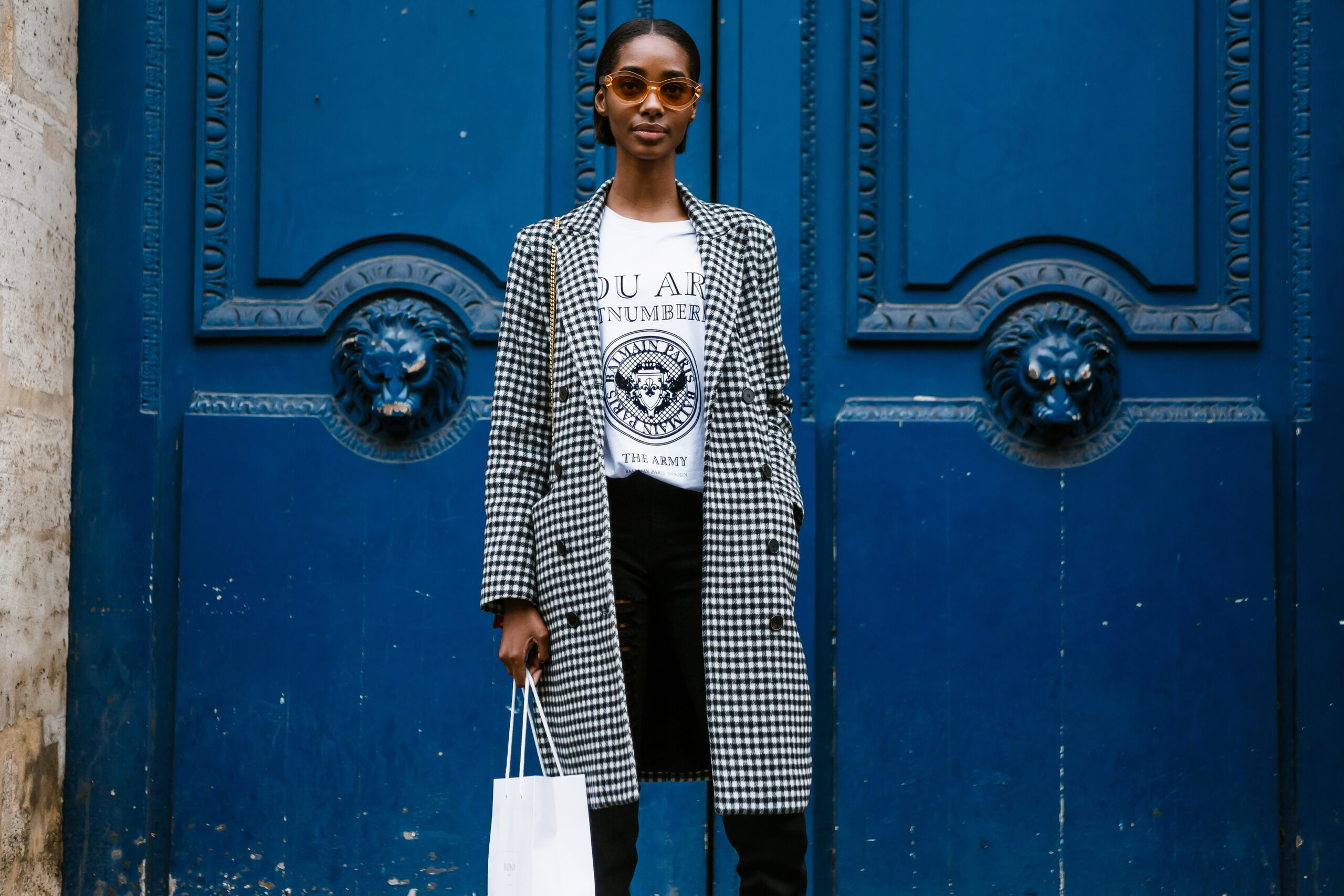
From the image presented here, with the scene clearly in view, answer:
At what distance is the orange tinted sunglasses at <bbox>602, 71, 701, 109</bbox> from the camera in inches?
79.3

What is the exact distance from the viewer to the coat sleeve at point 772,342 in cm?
212

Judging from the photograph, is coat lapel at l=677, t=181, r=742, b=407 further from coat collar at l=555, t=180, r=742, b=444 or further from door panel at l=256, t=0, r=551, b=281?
door panel at l=256, t=0, r=551, b=281

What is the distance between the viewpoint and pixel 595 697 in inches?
77.4

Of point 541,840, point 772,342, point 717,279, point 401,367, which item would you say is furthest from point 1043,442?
point 541,840

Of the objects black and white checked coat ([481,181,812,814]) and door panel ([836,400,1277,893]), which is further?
door panel ([836,400,1277,893])

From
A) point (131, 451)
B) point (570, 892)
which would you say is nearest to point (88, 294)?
point (131, 451)

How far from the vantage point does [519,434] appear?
2.06 metres

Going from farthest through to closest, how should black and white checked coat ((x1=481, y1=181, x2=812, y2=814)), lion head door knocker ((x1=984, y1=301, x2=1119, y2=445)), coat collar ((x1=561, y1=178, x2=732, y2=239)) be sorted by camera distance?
lion head door knocker ((x1=984, y1=301, x2=1119, y2=445)) < coat collar ((x1=561, y1=178, x2=732, y2=239)) < black and white checked coat ((x1=481, y1=181, x2=812, y2=814))

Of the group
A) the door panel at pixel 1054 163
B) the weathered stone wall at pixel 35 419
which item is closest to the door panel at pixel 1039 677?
the door panel at pixel 1054 163

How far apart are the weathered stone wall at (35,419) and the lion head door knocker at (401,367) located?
2.21 feet

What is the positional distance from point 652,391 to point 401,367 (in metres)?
1.03

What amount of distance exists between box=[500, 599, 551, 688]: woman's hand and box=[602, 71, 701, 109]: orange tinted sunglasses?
0.87 m

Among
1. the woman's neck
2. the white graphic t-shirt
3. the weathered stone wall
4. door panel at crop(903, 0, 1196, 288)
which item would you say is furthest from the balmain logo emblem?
the weathered stone wall

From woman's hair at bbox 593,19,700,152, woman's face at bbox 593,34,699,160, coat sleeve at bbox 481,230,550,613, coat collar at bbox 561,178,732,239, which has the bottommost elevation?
coat sleeve at bbox 481,230,550,613
